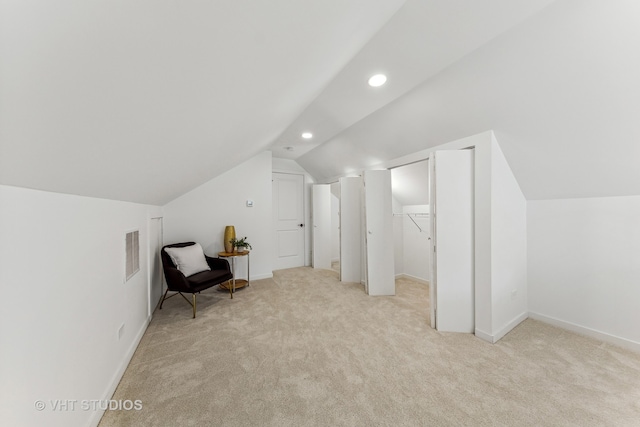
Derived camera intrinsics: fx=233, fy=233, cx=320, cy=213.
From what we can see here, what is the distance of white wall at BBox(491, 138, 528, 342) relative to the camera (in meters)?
2.37

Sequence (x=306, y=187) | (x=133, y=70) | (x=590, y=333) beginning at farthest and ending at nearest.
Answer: (x=306, y=187) < (x=590, y=333) < (x=133, y=70)

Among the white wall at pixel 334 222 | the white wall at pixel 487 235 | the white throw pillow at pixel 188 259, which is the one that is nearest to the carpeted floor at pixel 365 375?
the white wall at pixel 487 235

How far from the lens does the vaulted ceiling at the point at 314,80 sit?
1.69 ft

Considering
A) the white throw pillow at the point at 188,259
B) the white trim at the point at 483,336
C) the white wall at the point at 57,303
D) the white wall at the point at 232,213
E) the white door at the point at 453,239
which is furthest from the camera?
the white wall at the point at 232,213

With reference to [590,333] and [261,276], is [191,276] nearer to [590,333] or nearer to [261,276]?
[261,276]

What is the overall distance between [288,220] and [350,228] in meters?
1.78

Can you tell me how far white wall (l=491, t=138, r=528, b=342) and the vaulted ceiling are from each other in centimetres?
19

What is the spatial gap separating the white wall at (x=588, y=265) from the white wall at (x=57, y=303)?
13.6ft

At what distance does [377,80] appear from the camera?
217 cm

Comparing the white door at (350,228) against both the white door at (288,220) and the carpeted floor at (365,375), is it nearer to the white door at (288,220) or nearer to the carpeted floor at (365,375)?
the carpeted floor at (365,375)

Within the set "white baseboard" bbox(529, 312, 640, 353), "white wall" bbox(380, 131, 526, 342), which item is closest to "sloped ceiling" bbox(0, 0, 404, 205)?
"white wall" bbox(380, 131, 526, 342)

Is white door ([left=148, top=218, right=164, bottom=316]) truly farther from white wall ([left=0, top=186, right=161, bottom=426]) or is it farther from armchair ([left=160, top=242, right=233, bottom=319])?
white wall ([left=0, top=186, right=161, bottom=426])

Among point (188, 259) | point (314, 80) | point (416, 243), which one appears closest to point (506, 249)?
point (416, 243)

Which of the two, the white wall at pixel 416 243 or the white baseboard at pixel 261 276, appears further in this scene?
the white baseboard at pixel 261 276
